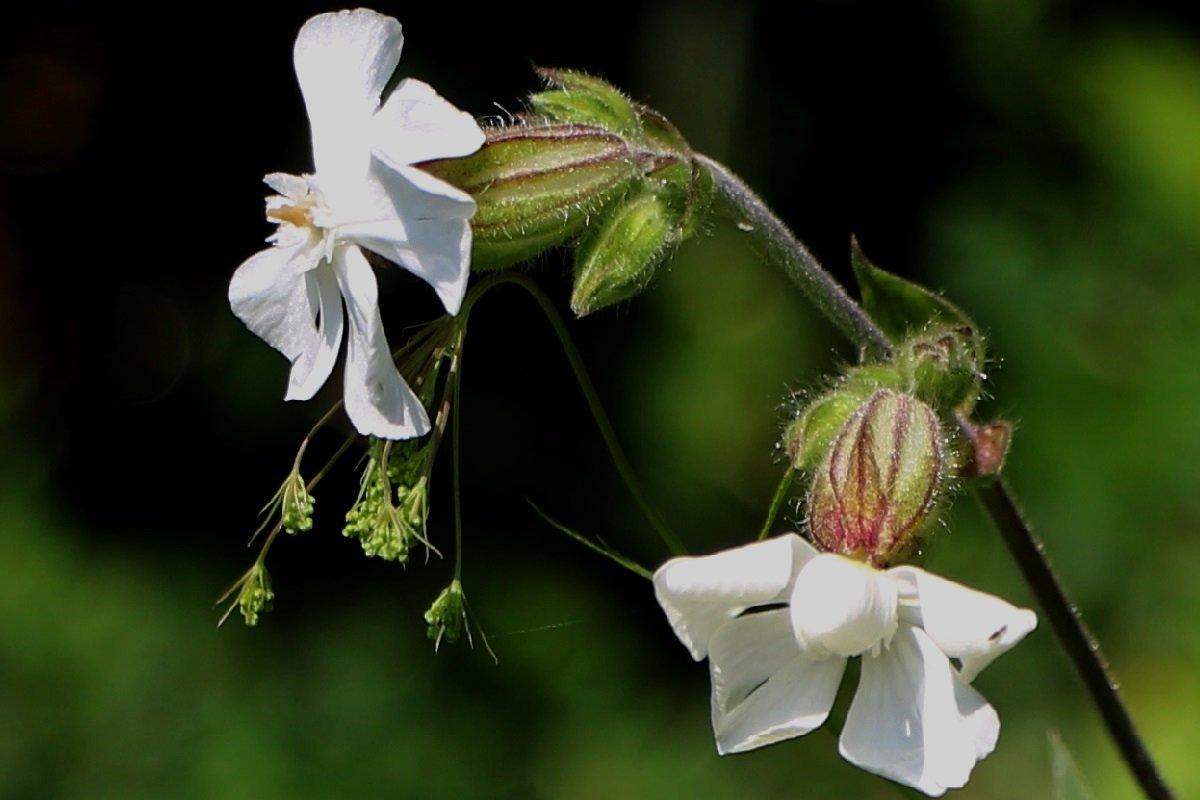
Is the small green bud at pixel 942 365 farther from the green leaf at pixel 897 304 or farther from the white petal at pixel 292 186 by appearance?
the white petal at pixel 292 186

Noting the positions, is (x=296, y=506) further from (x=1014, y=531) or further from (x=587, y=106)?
(x=1014, y=531)

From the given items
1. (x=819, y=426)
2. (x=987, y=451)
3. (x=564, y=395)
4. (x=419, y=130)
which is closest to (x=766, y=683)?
(x=819, y=426)

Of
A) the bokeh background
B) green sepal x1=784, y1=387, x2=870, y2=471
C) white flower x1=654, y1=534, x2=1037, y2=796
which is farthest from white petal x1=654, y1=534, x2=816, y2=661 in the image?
the bokeh background

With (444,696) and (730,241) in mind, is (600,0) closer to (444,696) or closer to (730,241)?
(730,241)

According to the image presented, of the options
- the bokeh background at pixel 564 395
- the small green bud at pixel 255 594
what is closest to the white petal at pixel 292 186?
the small green bud at pixel 255 594

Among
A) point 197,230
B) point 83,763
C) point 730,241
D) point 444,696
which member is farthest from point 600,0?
point 83,763

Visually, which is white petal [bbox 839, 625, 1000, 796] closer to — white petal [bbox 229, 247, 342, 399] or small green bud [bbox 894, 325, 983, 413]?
small green bud [bbox 894, 325, 983, 413]
